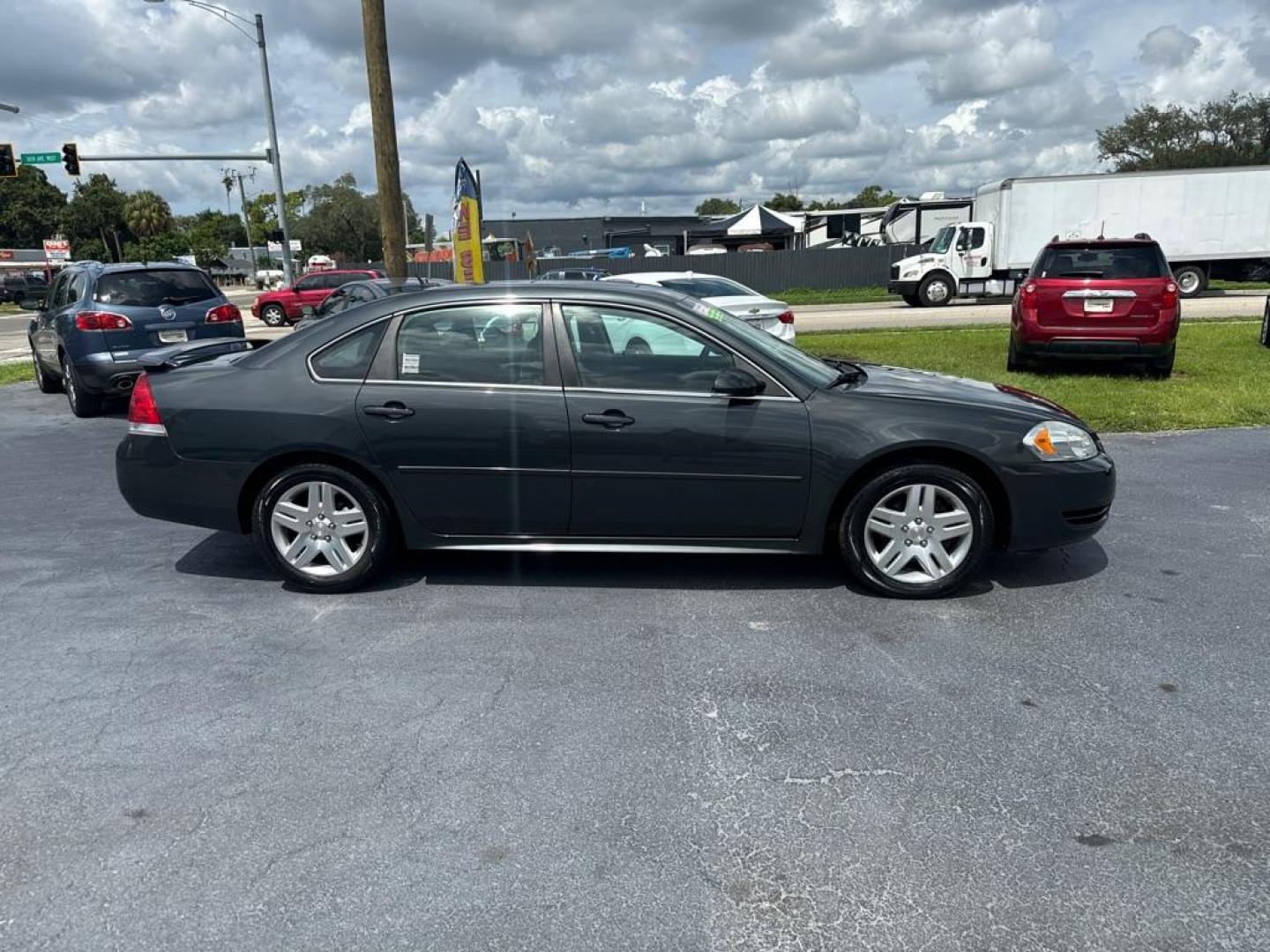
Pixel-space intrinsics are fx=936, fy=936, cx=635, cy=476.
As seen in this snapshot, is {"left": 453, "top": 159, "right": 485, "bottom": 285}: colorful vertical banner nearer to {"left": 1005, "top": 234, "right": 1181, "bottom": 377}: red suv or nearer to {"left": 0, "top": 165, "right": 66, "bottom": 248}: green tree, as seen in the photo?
{"left": 1005, "top": 234, "right": 1181, "bottom": 377}: red suv

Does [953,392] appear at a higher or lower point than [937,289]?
lower

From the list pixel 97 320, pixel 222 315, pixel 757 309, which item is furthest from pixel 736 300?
pixel 97 320

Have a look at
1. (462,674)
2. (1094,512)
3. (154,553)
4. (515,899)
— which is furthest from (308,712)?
(1094,512)

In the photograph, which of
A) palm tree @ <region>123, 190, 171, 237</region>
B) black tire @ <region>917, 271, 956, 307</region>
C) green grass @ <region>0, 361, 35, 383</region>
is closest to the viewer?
green grass @ <region>0, 361, 35, 383</region>

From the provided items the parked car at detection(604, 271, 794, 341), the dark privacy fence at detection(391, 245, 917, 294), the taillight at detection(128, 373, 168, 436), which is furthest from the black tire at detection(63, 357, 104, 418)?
the dark privacy fence at detection(391, 245, 917, 294)

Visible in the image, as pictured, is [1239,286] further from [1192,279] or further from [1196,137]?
[1196,137]

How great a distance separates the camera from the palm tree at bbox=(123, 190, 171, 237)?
89375mm

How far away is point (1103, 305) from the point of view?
1017cm

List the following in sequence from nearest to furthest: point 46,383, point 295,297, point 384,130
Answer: point 384,130, point 46,383, point 295,297

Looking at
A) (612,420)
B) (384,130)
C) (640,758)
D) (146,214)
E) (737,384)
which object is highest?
(146,214)

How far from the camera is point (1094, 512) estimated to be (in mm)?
4516

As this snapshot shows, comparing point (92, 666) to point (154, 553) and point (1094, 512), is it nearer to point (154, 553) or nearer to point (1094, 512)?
point (154, 553)

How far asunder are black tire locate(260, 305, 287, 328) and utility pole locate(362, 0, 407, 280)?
1757cm

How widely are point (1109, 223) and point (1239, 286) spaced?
6893 millimetres
